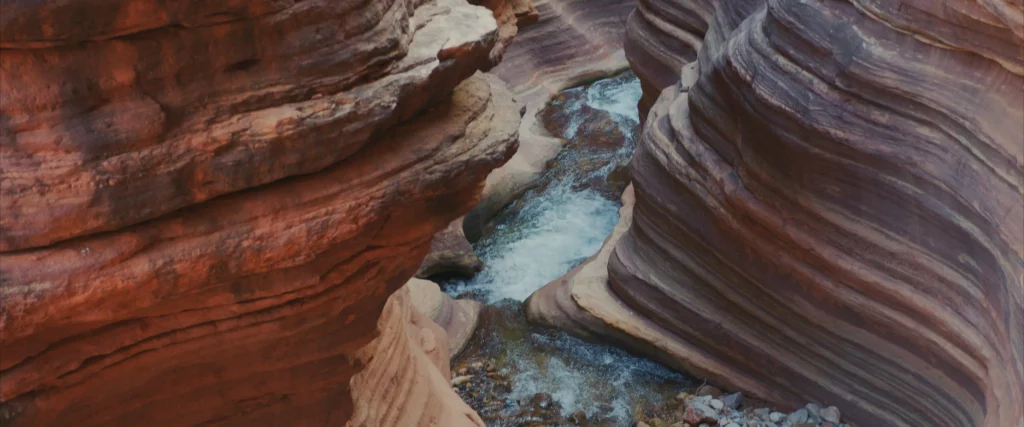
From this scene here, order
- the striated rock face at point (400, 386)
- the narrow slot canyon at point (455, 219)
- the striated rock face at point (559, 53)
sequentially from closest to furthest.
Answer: the narrow slot canyon at point (455, 219) < the striated rock face at point (400, 386) < the striated rock face at point (559, 53)

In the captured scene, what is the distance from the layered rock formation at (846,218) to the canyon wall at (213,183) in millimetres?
2034

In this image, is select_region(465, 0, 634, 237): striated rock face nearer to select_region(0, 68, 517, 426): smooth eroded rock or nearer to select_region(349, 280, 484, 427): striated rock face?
select_region(349, 280, 484, 427): striated rock face

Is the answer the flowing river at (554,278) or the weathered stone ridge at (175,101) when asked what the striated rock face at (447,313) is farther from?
the weathered stone ridge at (175,101)

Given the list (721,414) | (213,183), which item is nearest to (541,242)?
(721,414)

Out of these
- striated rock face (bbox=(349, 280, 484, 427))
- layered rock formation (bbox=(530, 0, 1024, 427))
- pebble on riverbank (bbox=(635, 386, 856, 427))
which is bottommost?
pebble on riverbank (bbox=(635, 386, 856, 427))

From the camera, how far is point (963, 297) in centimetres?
392

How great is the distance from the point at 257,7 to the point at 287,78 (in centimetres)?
24

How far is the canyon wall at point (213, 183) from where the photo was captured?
7.93 ft

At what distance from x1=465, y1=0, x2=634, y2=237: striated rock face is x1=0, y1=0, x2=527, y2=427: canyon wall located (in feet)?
23.3

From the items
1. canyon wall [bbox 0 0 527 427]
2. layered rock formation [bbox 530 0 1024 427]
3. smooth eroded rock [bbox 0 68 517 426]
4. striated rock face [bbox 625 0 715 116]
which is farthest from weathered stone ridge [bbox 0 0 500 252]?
striated rock face [bbox 625 0 715 116]

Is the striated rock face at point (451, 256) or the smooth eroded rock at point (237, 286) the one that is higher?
the smooth eroded rock at point (237, 286)

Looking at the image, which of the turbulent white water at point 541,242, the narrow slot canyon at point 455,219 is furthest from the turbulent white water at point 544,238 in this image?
the narrow slot canyon at point 455,219

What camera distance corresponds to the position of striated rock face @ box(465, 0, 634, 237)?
11648 mm

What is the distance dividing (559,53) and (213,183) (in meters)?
10.5
